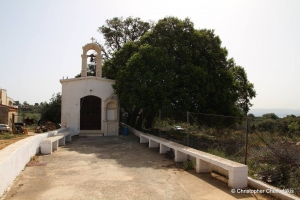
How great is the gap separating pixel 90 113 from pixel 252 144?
41.4 feet

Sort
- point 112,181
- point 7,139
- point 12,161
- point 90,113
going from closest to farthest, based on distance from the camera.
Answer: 1. point 12,161
2. point 112,181
3. point 7,139
4. point 90,113

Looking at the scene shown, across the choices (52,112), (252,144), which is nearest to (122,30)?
(52,112)

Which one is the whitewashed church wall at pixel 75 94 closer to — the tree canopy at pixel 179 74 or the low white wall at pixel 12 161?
the tree canopy at pixel 179 74

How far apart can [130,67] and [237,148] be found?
9.05 metres

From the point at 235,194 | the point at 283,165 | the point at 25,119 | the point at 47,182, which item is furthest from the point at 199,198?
the point at 25,119

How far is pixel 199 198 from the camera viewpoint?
5.77 m

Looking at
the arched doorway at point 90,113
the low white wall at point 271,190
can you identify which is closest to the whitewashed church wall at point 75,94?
the arched doorway at point 90,113

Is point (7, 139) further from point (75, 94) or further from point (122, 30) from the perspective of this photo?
point (122, 30)

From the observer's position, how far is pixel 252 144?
9289mm

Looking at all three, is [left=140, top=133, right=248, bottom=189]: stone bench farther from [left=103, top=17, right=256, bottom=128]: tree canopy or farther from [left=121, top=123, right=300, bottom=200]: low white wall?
[left=103, top=17, right=256, bottom=128]: tree canopy

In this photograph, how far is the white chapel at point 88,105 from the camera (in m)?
18.6

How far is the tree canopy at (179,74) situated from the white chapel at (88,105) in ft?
6.66

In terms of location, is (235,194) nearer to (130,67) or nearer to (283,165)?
(283,165)

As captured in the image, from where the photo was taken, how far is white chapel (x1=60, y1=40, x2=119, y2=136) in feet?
60.9
